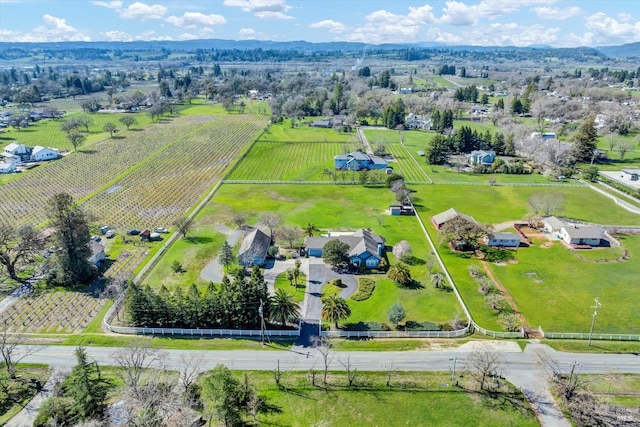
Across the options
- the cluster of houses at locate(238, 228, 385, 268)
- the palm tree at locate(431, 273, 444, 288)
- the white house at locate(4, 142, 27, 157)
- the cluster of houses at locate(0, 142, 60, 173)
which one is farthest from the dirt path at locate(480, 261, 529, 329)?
the white house at locate(4, 142, 27, 157)

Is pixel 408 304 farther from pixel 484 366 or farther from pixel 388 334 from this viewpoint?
pixel 484 366

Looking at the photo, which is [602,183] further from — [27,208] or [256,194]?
[27,208]

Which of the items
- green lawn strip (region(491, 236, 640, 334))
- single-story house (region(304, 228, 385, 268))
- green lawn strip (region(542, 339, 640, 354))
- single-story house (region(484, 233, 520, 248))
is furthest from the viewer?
single-story house (region(484, 233, 520, 248))

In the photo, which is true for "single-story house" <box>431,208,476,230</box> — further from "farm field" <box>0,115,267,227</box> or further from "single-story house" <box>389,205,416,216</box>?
"farm field" <box>0,115,267,227</box>

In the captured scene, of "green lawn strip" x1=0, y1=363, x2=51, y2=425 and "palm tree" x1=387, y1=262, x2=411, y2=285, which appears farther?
"palm tree" x1=387, y1=262, x2=411, y2=285

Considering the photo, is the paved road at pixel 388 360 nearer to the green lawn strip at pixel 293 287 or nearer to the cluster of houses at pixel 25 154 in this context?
the green lawn strip at pixel 293 287

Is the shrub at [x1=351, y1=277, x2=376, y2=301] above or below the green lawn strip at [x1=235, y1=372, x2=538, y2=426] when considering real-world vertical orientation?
above

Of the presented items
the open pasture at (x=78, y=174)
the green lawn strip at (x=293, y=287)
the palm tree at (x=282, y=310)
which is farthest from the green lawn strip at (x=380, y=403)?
the open pasture at (x=78, y=174)

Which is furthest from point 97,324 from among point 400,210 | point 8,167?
point 8,167
